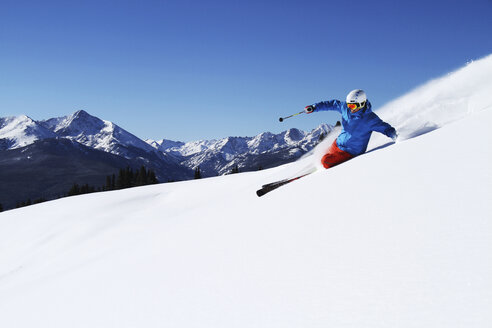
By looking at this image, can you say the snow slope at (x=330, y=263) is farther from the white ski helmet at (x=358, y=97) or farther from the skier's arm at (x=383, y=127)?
the white ski helmet at (x=358, y=97)

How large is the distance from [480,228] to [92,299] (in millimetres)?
4062

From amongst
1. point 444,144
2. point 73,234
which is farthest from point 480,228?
point 73,234

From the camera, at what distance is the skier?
776 centimetres

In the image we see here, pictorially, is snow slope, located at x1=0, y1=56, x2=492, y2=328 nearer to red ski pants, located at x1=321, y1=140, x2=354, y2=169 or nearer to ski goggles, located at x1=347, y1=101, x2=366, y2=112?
ski goggles, located at x1=347, y1=101, x2=366, y2=112

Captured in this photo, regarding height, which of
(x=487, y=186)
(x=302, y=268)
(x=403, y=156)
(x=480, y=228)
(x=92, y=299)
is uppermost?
(x=403, y=156)

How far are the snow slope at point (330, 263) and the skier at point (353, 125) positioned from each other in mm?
2777

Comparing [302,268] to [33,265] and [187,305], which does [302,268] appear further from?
[33,265]

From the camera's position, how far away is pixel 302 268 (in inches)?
110

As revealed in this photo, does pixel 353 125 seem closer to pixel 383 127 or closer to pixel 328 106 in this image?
pixel 383 127

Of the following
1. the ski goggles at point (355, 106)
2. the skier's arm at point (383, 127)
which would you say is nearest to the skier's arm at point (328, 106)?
the ski goggles at point (355, 106)

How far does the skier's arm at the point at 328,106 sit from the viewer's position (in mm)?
8522

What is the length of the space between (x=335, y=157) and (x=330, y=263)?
6.42 metres

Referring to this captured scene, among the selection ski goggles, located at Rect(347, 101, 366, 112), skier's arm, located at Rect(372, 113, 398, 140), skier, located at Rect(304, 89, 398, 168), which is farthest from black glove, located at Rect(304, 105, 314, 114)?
skier's arm, located at Rect(372, 113, 398, 140)

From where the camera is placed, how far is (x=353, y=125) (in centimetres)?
816
